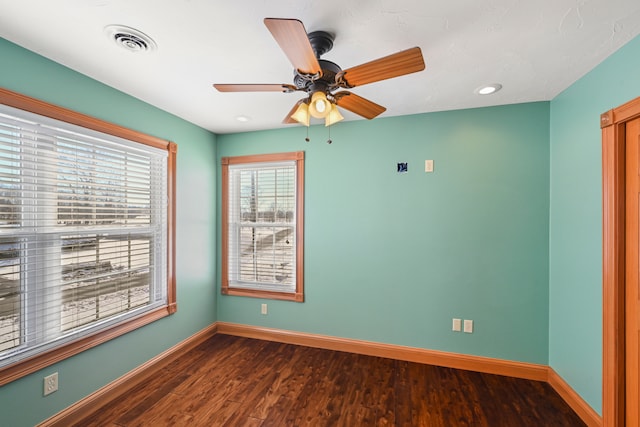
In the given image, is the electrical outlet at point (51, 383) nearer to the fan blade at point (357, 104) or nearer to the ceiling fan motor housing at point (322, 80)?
the ceiling fan motor housing at point (322, 80)

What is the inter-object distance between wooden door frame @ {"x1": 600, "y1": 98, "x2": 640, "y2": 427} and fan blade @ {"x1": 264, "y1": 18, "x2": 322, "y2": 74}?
189 centimetres

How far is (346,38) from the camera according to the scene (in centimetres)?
150

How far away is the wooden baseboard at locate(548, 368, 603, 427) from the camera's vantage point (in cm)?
179

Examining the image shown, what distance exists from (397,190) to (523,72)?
4.28ft

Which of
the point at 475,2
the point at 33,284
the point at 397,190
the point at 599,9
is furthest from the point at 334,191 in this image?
the point at 33,284

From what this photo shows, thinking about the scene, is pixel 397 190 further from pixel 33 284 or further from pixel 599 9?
pixel 33 284

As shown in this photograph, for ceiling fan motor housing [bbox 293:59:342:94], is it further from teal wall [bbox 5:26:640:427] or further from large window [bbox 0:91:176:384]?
large window [bbox 0:91:176:384]

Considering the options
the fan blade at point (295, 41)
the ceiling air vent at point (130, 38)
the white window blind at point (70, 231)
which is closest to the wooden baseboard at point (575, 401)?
the fan blade at point (295, 41)

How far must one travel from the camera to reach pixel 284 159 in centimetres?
307

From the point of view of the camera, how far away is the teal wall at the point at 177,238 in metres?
1.62

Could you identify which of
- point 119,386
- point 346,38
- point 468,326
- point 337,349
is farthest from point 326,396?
point 346,38

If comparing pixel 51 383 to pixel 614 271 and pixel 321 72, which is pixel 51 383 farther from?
pixel 614 271

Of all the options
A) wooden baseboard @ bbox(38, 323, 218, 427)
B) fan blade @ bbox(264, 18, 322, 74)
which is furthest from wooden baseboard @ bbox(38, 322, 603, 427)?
fan blade @ bbox(264, 18, 322, 74)

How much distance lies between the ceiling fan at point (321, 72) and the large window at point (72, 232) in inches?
50.2
